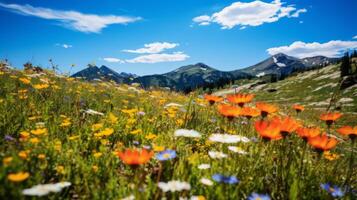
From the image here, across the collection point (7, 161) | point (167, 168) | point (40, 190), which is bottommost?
point (167, 168)

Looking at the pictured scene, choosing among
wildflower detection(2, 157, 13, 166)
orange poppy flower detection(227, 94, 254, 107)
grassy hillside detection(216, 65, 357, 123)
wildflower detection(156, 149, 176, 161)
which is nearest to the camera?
wildflower detection(2, 157, 13, 166)

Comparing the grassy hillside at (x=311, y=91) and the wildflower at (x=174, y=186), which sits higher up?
the wildflower at (x=174, y=186)

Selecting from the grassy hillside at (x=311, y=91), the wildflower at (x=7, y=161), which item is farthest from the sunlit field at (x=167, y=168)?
the grassy hillside at (x=311, y=91)

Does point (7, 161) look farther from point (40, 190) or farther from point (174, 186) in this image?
point (174, 186)

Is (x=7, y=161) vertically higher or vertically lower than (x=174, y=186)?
higher

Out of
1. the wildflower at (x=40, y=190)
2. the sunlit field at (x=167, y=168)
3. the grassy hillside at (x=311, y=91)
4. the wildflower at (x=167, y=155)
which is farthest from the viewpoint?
the grassy hillside at (x=311, y=91)

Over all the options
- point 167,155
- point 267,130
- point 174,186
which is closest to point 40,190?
point 174,186

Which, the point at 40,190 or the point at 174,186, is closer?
the point at 40,190

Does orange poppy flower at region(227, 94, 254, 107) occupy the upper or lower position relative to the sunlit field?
upper

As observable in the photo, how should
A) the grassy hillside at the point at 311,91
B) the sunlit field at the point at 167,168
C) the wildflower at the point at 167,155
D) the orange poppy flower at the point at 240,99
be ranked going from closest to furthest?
the sunlit field at the point at 167,168 → the wildflower at the point at 167,155 → the orange poppy flower at the point at 240,99 → the grassy hillside at the point at 311,91

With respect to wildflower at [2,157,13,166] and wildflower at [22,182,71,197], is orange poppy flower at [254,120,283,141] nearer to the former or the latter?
wildflower at [22,182,71,197]

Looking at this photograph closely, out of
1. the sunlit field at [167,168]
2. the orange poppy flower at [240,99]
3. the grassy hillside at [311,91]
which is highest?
the orange poppy flower at [240,99]

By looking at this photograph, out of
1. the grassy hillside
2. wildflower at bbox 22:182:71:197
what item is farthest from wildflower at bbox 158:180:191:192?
the grassy hillside

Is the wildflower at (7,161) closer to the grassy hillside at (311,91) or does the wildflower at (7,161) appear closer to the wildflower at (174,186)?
the wildflower at (174,186)
